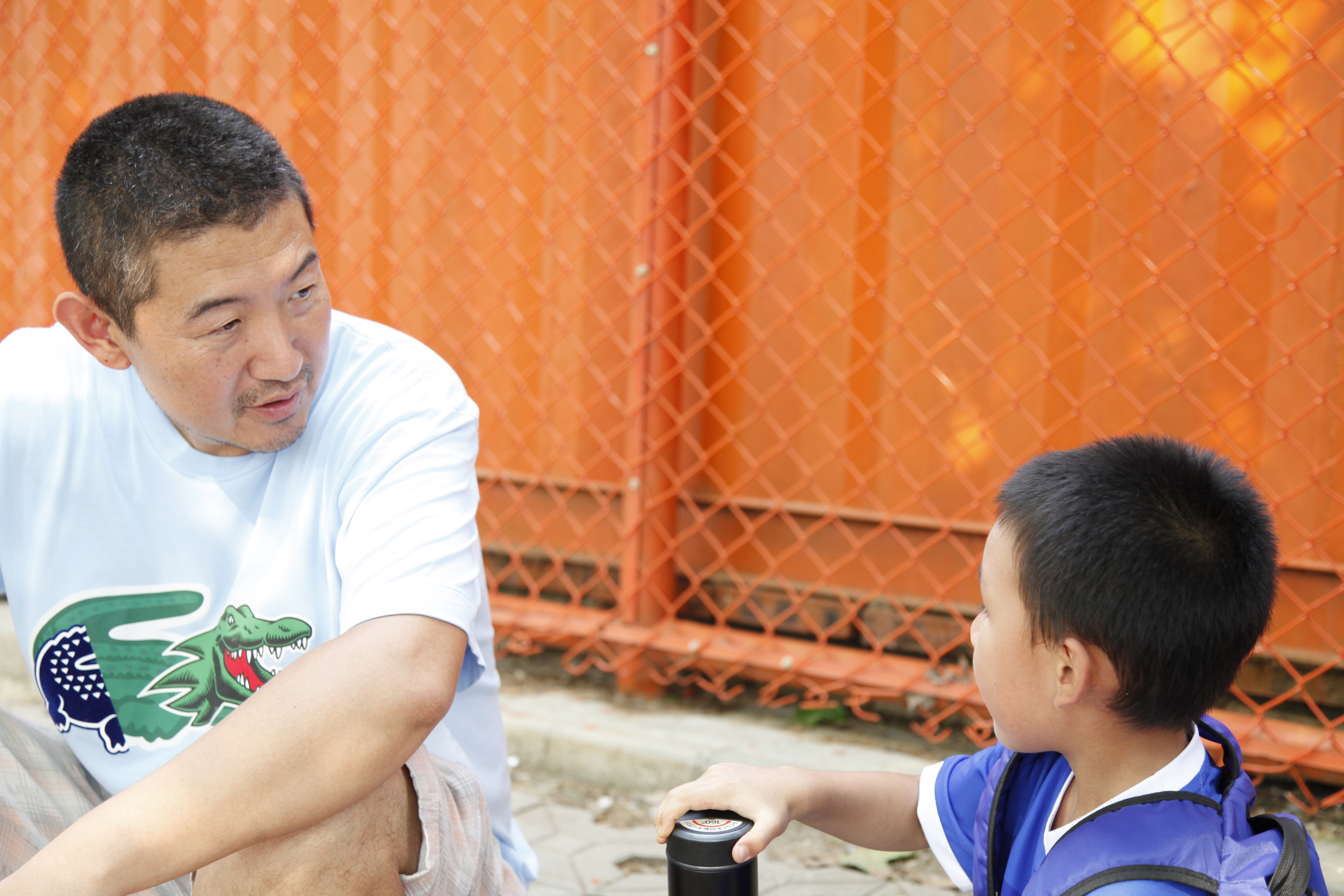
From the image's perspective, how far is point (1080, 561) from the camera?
124 centimetres

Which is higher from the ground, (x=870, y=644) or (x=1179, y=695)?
(x=1179, y=695)

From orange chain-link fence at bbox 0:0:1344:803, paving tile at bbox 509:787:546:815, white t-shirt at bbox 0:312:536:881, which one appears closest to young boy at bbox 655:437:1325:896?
white t-shirt at bbox 0:312:536:881

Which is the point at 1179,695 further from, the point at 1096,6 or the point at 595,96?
the point at 595,96

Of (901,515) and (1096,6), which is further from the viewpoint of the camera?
(901,515)

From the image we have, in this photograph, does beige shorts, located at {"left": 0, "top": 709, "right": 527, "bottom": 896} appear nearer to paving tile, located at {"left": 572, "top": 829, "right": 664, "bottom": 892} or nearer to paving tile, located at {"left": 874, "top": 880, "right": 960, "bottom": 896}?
paving tile, located at {"left": 572, "top": 829, "right": 664, "bottom": 892}

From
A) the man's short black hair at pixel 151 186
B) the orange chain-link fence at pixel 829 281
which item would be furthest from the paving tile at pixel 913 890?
the man's short black hair at pixel 151 186

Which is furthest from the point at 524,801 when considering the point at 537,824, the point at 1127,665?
the point at 1127,665

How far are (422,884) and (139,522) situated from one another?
668 mm

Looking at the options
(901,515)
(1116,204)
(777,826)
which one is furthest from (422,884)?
(1116,204)

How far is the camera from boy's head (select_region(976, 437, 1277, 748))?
4.02 ft

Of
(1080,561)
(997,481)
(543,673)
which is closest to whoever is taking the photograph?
(1080,561)

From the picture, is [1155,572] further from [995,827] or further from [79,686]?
[79,686]

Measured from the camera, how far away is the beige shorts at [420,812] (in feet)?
4.73

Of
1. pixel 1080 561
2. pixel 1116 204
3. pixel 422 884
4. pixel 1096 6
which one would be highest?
pixel 1096 6
